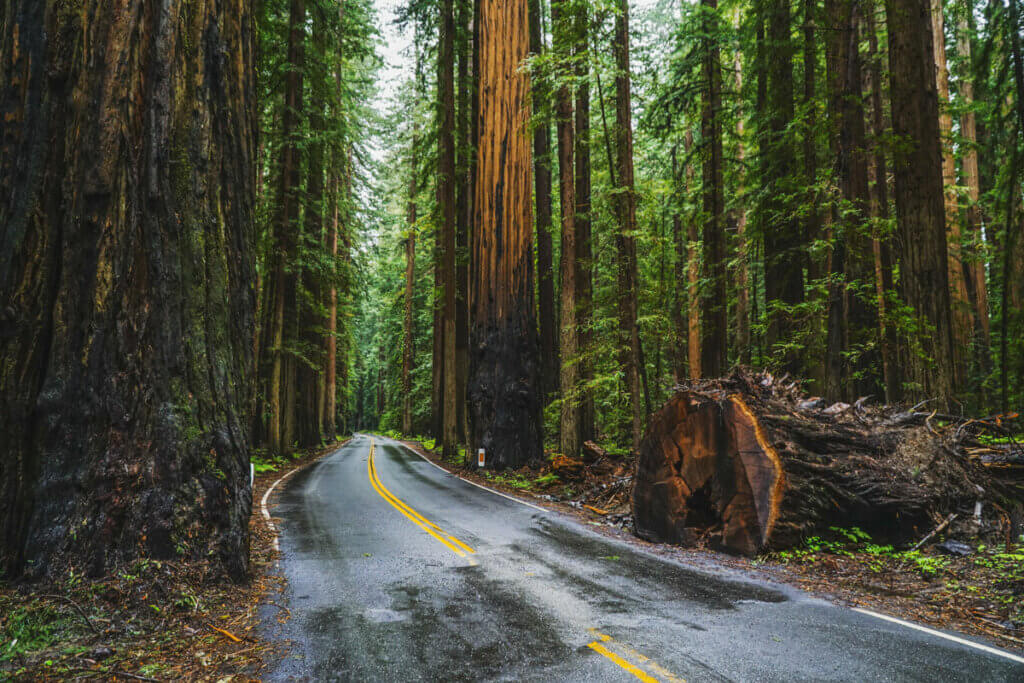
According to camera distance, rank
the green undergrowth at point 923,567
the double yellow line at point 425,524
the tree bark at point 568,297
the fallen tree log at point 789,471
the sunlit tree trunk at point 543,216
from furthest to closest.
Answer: the sunlit tree trunk at point 543,216 → the tree bark at point 568,297 → the double yellow line at point 425,524 → the fallen tree log at point 789,471 → the green undergrowth at point 923,567

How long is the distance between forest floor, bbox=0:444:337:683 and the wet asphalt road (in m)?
0.35

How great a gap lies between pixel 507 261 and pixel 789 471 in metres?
11.2

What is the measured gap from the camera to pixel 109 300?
463 cm

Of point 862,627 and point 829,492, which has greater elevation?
point 829,492

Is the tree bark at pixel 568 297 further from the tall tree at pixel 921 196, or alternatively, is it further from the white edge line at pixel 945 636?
the white edge line at pixel 945 636

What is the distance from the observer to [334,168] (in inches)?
886

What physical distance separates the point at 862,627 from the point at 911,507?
2.85 m

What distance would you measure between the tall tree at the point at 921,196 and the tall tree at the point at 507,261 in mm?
10018

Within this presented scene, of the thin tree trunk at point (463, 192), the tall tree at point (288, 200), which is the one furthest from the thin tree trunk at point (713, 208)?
the tall tree at point (288, 200)

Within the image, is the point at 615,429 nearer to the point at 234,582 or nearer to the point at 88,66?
the point at 234,582

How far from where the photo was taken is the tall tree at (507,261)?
627 inches

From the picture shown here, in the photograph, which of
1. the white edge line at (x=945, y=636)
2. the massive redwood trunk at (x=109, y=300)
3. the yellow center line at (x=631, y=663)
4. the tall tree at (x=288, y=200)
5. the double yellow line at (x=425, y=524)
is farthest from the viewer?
the tall tree at (x=288, y=200)

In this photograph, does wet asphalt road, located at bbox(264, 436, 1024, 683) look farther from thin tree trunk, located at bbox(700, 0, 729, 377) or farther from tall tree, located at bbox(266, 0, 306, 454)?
tall tree, located at bbox(266, 0, 306, 454)

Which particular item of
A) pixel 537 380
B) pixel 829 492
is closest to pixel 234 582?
pixel 829 492
